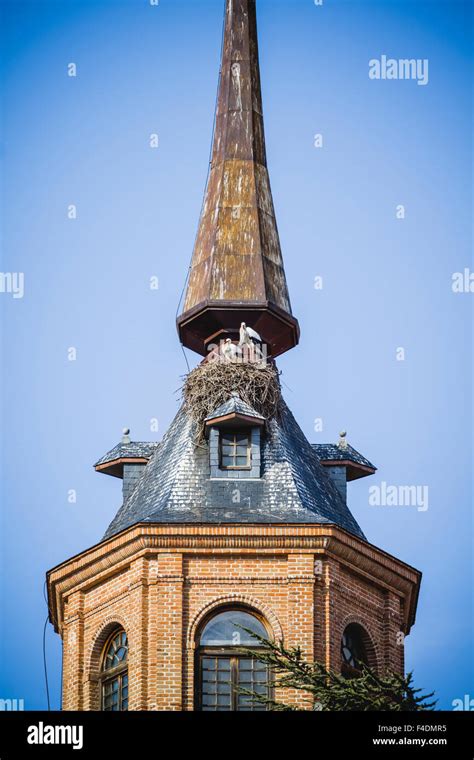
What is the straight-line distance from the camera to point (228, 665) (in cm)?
4750

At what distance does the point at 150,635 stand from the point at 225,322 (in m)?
7.78

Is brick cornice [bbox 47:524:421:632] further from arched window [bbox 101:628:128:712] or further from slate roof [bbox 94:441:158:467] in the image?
slate roof [bbox 94:441:158:467]

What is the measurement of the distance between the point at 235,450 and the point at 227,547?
9.29 ft

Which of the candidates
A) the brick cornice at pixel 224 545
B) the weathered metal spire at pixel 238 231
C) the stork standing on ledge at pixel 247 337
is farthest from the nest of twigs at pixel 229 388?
the brick cornice at pixel 224 545

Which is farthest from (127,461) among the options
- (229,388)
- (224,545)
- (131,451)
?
(224,545)

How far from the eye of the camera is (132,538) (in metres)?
48.1

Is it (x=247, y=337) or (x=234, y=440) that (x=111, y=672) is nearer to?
(x=234, y=440)

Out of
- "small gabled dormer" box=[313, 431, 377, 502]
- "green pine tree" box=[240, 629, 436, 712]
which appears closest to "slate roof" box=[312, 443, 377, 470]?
"small gabled dormer" box=[313, 431, 377, 502]

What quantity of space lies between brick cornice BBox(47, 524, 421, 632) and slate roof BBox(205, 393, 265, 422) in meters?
2.87

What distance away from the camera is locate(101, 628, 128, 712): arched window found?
48.1m

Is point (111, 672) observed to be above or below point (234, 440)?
below

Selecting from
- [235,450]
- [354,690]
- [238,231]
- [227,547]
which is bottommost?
[354,690]
